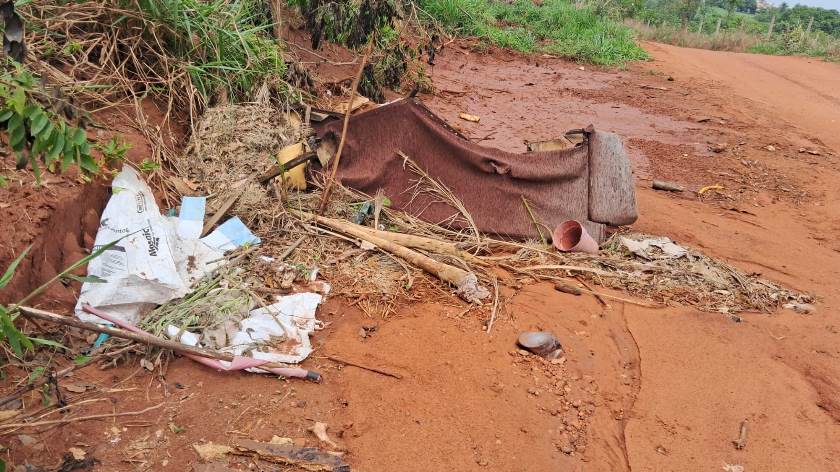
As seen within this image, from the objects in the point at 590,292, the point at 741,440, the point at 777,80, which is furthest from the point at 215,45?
the point at 777,80

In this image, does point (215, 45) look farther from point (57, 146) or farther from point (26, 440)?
point (57, 146)

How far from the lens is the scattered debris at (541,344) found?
2635 mm

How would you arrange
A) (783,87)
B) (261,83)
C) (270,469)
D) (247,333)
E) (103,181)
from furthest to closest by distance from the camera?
(783,87) < (261,83) < (103,181) < (247,333) < (270,469)

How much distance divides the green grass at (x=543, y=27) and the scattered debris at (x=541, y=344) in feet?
22.8

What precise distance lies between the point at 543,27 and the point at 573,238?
825cm

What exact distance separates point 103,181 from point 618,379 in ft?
8.09

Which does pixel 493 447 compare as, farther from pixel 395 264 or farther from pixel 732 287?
pixel 732 287

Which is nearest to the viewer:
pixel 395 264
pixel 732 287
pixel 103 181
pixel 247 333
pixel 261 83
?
pixel 247 333

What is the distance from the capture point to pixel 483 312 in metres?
2.84

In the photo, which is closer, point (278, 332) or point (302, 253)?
point (278, 332)

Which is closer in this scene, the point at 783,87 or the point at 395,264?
the point at 395,264

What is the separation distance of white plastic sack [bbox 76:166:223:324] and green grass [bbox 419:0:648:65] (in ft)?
21.8

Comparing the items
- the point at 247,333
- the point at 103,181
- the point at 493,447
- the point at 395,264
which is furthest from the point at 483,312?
the point at 103,181

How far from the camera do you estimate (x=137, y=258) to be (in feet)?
8.36
